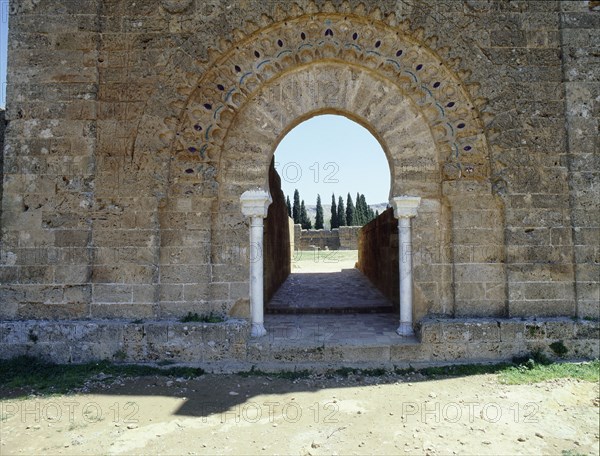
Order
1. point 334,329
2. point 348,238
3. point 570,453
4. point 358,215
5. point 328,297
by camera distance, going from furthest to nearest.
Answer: point 358,215 < point 348,238 < point 328,297 < point 334,329 < point 570,453

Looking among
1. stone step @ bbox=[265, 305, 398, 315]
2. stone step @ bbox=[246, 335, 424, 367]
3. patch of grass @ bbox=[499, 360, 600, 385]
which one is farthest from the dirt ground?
stone step @ bbox=[265, 305, 398, 315]

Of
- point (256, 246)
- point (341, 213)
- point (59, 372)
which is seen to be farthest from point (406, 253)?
point (341, 213)

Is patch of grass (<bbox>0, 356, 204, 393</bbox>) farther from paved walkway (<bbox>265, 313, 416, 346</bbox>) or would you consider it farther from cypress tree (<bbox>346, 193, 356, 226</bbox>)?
cypress tree (<bbox>346, 193, 356, 226</bbox>)

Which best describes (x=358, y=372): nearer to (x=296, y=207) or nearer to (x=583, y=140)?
(x=583, y=140)

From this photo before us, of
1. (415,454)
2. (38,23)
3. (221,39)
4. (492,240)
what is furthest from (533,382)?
(38,23)

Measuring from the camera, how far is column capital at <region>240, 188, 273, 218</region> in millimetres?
5242

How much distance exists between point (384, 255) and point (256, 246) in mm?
4299

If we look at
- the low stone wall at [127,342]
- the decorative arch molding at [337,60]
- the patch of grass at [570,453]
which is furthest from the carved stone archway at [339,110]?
the patch of grass at [570,453]

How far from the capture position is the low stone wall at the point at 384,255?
7410 millimetres

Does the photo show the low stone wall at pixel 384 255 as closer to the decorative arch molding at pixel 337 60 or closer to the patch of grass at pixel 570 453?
the decorative arch molding at pixel 337 60

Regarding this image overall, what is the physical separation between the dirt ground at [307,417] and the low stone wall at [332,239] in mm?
21062

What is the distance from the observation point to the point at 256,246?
5312 millimetres

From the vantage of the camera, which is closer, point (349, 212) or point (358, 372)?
point (358, 372)

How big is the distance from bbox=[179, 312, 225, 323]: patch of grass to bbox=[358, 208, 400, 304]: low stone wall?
11.3 ft
